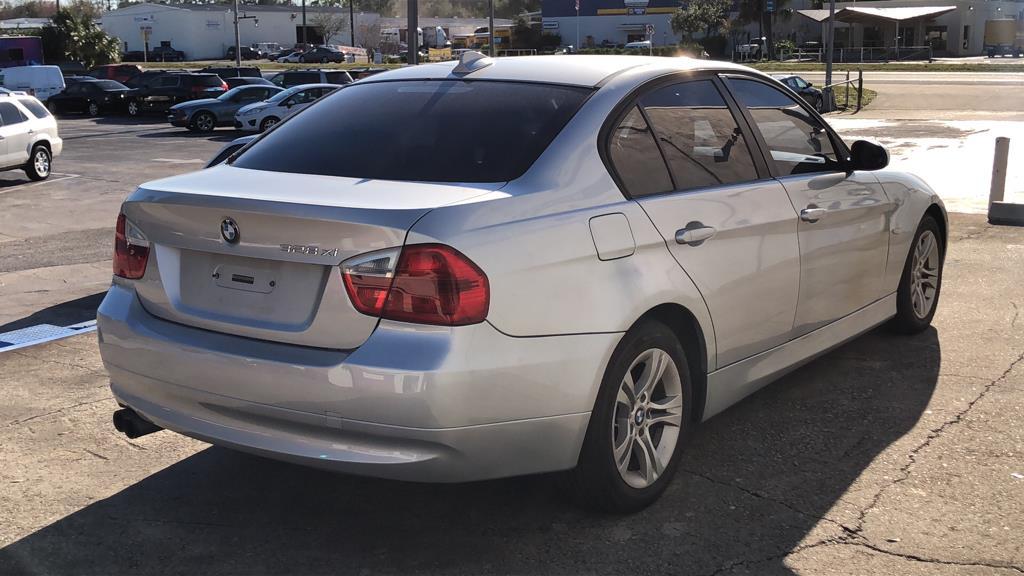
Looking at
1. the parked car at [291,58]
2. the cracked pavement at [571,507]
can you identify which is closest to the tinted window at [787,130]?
the cracked pavement at [571,507]

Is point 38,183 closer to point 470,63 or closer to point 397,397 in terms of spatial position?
point 470,63

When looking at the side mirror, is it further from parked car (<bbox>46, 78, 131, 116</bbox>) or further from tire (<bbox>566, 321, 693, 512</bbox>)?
parked car (<bbox>46, 78, 131, 116</bbox>)

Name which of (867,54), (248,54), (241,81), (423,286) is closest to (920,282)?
(423,286)

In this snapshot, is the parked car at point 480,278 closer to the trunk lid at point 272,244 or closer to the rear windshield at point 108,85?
the trunk lid at point 272,244

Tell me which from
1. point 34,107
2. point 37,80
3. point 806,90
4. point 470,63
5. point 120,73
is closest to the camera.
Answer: point 470,63

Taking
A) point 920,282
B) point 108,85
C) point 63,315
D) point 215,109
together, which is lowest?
point 63,315

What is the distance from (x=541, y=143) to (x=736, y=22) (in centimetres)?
8226

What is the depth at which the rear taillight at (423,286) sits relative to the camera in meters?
3.39

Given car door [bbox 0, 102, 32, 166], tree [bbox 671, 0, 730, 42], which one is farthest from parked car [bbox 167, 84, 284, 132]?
tree [bbox 671, 0, 730, 42]

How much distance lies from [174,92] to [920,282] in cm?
3506

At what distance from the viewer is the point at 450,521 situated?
13.4ft

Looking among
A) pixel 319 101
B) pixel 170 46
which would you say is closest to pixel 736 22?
pixel 170 46

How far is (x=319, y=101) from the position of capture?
495cm

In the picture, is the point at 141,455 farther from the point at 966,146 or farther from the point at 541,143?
the point at 966,146
